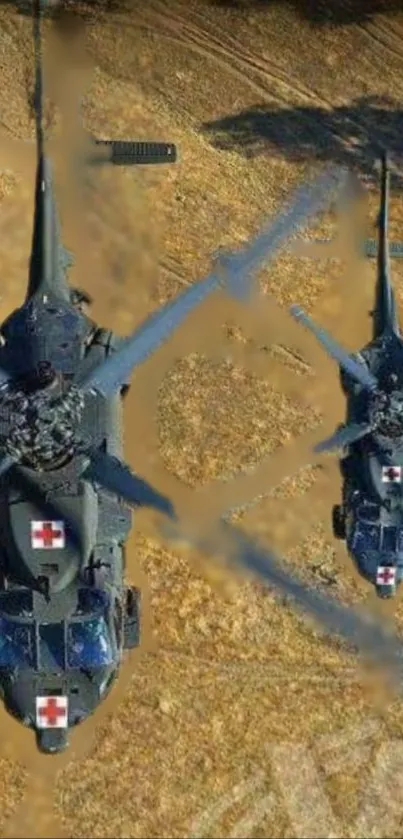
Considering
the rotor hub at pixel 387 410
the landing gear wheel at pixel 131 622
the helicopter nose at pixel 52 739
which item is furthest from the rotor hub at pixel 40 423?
the rotor hub at pixel 387 410

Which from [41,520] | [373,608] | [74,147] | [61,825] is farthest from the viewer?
[74,147]

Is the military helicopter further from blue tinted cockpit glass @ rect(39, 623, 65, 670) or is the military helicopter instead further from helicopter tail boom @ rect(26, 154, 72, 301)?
blue tinted cockpit glass @ rect(39, 623, 65, 670)

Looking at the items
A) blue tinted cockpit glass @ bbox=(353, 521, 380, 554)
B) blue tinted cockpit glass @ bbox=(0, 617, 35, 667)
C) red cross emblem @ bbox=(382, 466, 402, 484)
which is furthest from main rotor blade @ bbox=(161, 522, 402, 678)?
blue tinted cockpit glass @ bbox=(0, 617, 35, 667)

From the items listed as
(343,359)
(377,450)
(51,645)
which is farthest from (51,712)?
(343,359)

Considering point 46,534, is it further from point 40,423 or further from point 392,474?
point 392,474

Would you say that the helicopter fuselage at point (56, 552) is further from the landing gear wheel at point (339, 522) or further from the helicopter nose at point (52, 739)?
the landing gear wheel at point (339, 522)

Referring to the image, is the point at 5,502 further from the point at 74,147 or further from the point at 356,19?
the point at 356,19

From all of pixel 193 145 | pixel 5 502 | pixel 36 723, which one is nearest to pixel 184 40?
pixel 193 145

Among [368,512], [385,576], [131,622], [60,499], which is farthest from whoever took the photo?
[385,576]
